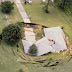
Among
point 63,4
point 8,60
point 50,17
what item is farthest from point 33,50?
point 63,4

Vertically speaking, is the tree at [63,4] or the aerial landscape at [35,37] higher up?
the tree at [63,4]

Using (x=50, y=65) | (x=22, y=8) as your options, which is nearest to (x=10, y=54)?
(x=50, y=65)

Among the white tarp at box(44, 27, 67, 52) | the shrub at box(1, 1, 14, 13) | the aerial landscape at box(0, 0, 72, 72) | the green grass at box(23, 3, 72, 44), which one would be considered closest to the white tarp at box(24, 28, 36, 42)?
the aerial landscape at box(0, 0, 72, 72)

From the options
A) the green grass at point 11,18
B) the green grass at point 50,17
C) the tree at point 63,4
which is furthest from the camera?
the tree at point 63,4

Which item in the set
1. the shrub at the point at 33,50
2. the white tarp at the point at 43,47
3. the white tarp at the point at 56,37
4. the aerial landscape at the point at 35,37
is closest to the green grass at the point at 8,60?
the aerial landscape at the point at 35,37

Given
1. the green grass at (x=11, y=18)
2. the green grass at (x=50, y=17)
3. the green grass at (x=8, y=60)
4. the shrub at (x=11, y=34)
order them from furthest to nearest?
the green grass at (x=50, y=17)
the green grass at (x=11, y=18)
the shrub at (x=11, y=34)
the green grass at (x=8, y=60)

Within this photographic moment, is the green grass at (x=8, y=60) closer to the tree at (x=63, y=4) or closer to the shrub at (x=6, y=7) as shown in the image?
the shrub at (x=6, y=7)

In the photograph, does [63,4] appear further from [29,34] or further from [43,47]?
[43,47]
